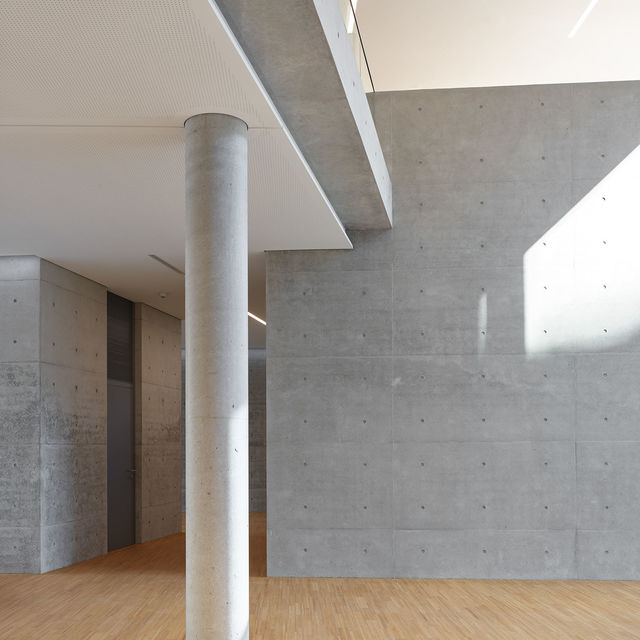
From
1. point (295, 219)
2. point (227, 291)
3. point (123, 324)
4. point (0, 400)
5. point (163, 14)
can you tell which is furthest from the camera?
point (123, 324)

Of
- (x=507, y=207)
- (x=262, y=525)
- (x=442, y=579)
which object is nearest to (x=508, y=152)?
(x=507, y=207)

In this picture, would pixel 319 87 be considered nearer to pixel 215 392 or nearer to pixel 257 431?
pixel 215 392

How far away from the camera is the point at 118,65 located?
512 cm

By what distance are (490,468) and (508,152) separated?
3.61 m

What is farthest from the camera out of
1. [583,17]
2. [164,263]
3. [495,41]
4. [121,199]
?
[495,41]

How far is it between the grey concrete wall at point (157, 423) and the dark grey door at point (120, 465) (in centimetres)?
17

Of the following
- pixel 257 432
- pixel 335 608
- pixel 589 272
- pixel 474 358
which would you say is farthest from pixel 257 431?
pixel 335 608

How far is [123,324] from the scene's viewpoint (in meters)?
13.5

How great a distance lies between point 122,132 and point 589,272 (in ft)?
19.3

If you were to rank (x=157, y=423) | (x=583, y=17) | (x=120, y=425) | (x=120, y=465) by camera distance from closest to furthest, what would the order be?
(x=120, y=465) → (x=120, y=425) → (x=157, y=423) → (x=583, y=17)

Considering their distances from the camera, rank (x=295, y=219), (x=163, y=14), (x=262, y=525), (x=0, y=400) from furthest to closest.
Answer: (x=262, y=525) < (x=0, y=400) < (x=295, y=219) < (x=163, y=14)

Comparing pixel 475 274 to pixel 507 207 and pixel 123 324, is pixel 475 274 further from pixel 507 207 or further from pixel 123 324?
pixel 123 324

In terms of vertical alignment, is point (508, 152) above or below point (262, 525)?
above

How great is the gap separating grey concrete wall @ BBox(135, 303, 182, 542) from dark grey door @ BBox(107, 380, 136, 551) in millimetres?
169
